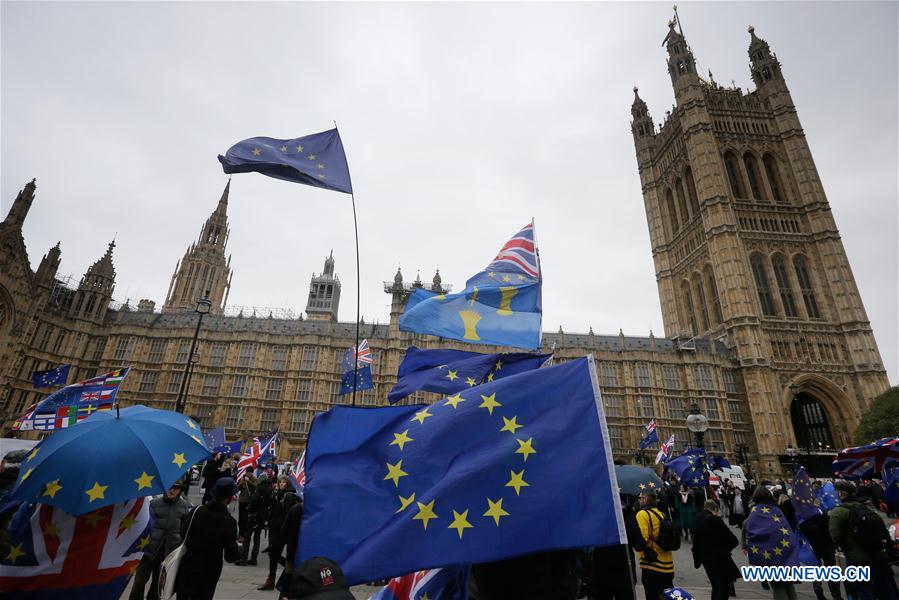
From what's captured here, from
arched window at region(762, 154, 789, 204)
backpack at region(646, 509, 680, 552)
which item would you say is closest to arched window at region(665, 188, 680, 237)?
arched window at region(762, 154, 789, 204)

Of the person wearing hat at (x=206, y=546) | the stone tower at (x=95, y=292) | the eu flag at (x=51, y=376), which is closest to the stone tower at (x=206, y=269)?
the stone tower at (x=95, y=292)

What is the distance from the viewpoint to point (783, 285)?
51188 millimetres

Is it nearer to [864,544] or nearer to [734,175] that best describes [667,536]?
[864,544]

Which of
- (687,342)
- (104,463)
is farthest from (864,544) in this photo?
(687,342)

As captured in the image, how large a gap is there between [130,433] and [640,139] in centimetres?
8224

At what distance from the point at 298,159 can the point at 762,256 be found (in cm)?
5953

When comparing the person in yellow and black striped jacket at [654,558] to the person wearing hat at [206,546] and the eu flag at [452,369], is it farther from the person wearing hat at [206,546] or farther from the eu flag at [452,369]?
the person wearing hat at [206,546]

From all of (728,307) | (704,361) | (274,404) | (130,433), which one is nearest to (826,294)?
(728,307)

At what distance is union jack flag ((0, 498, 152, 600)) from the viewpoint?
12.5 feet

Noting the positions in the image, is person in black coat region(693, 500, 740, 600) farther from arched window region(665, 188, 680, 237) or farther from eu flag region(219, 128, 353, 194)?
arched window region(665, 188, 680, 237)

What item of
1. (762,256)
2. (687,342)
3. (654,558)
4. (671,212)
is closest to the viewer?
(654,558)

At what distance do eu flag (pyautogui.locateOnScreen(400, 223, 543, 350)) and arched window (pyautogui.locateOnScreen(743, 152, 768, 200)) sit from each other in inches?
2429

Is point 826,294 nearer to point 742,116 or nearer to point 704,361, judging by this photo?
point 704,361

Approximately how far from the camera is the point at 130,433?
4.05 meters
